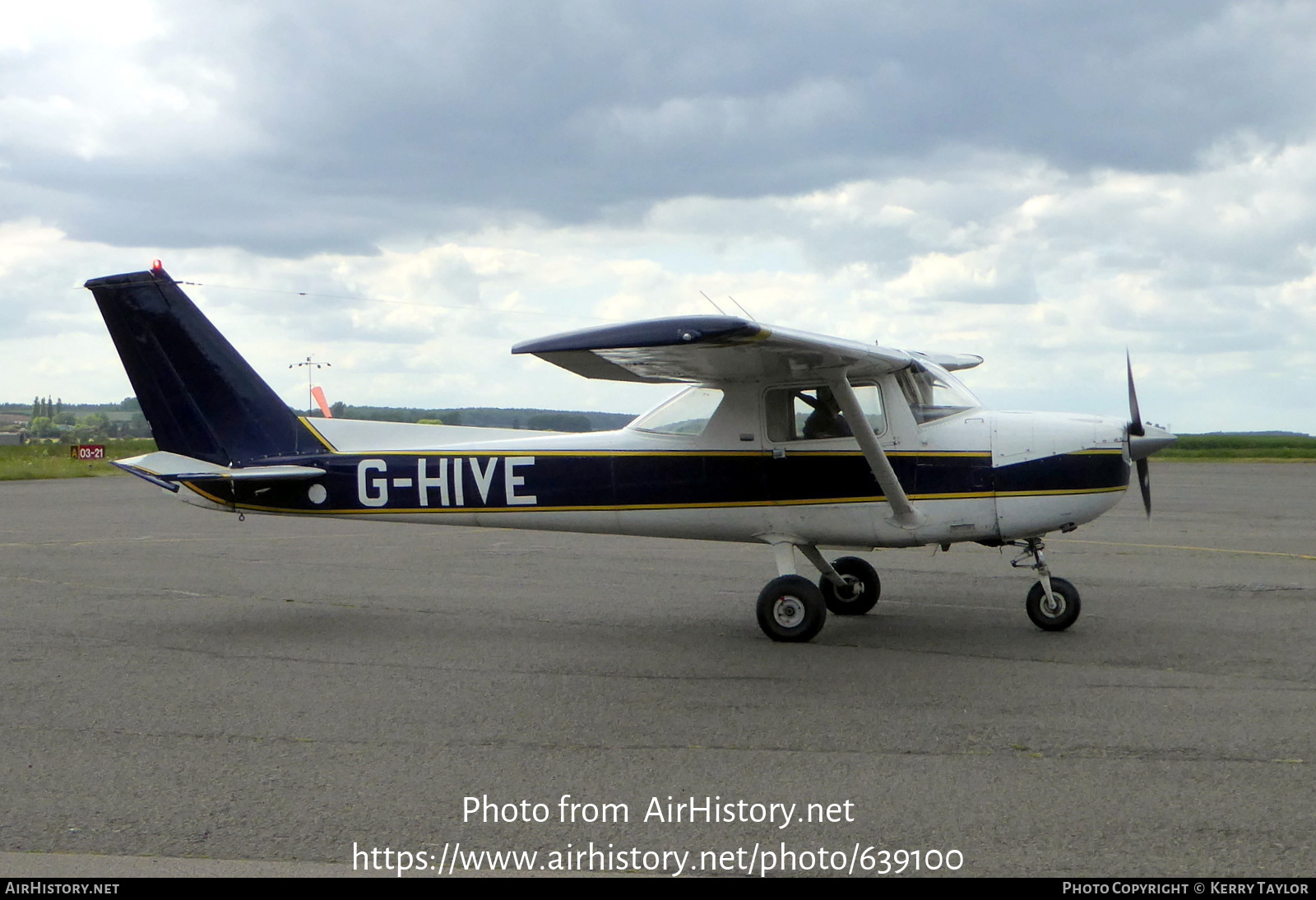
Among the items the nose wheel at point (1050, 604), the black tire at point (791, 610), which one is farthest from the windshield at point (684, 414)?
the nose wheel at point (1050, 604)

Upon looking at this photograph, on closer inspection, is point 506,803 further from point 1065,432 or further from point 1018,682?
point 1065,432

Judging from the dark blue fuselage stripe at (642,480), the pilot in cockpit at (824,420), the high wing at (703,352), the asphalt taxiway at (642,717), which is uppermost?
the high wing at (703,352)

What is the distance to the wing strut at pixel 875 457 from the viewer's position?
26.8ft

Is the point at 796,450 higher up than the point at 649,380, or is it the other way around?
the point at 649,380

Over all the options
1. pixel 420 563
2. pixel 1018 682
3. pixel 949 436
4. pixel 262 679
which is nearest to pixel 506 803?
pixel 262 679

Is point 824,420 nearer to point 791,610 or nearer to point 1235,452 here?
point 791,610

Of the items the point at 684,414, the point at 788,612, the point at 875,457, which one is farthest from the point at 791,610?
the point at 684,414

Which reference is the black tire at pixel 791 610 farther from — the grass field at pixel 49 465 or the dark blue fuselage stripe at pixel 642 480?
the grass field at pixel 49 465

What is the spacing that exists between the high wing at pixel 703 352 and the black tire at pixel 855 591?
1925mm

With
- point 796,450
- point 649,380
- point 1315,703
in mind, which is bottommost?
point 1315,703

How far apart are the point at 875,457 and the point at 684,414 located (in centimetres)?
171

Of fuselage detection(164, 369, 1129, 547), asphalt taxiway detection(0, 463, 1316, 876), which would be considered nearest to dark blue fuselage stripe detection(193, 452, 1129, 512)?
fuselage detection(164, 369, 1129, 547)

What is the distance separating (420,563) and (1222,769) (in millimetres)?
10047
